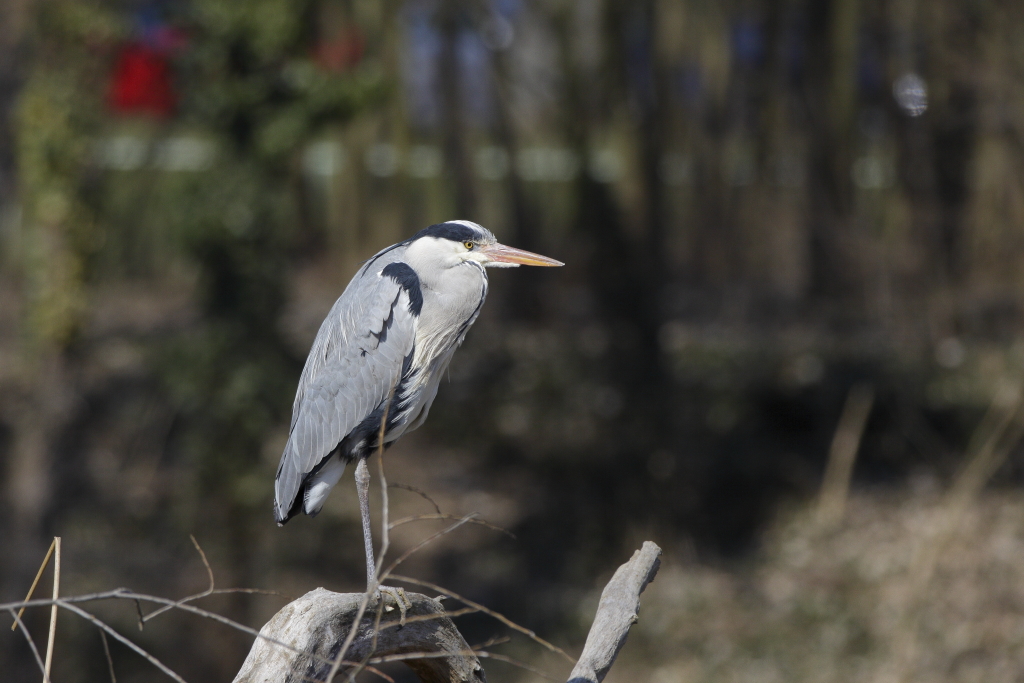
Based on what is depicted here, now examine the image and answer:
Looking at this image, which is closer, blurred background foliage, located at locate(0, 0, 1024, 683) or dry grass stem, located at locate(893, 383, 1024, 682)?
dry grass stem, located at locate(893, 383, 1024, 682)

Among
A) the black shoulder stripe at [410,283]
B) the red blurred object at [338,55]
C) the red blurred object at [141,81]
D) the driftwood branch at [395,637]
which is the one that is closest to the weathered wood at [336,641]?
the driftwood branch at [395,637]

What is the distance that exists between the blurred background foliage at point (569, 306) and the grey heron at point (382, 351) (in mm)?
3053

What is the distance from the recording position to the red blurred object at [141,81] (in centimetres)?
623

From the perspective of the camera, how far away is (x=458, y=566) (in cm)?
768

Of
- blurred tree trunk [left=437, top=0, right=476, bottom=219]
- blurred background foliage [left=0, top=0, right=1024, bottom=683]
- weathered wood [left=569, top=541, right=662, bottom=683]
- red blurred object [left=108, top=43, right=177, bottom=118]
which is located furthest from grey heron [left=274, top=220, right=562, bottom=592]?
blurred tree trunk [left=437, top=0, right=476, bottom=219]

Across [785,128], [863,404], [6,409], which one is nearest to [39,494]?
[6,409]

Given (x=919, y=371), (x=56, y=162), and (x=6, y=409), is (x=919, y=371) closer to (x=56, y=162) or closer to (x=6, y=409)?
(x=56, y=162)

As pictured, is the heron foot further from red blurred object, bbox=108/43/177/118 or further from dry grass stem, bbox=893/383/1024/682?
red blurred object, bbox=108/43/177/118

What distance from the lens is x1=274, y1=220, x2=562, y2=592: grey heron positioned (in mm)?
2521

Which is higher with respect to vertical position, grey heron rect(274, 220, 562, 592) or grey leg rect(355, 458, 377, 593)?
grey heron rect(274, 220, 562, 592)

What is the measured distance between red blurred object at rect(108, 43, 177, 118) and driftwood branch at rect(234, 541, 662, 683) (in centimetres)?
501

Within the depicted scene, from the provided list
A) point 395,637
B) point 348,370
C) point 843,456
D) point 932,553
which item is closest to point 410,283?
point 348,370

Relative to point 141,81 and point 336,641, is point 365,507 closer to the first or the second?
point 336,641

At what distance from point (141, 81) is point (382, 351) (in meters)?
4.81
